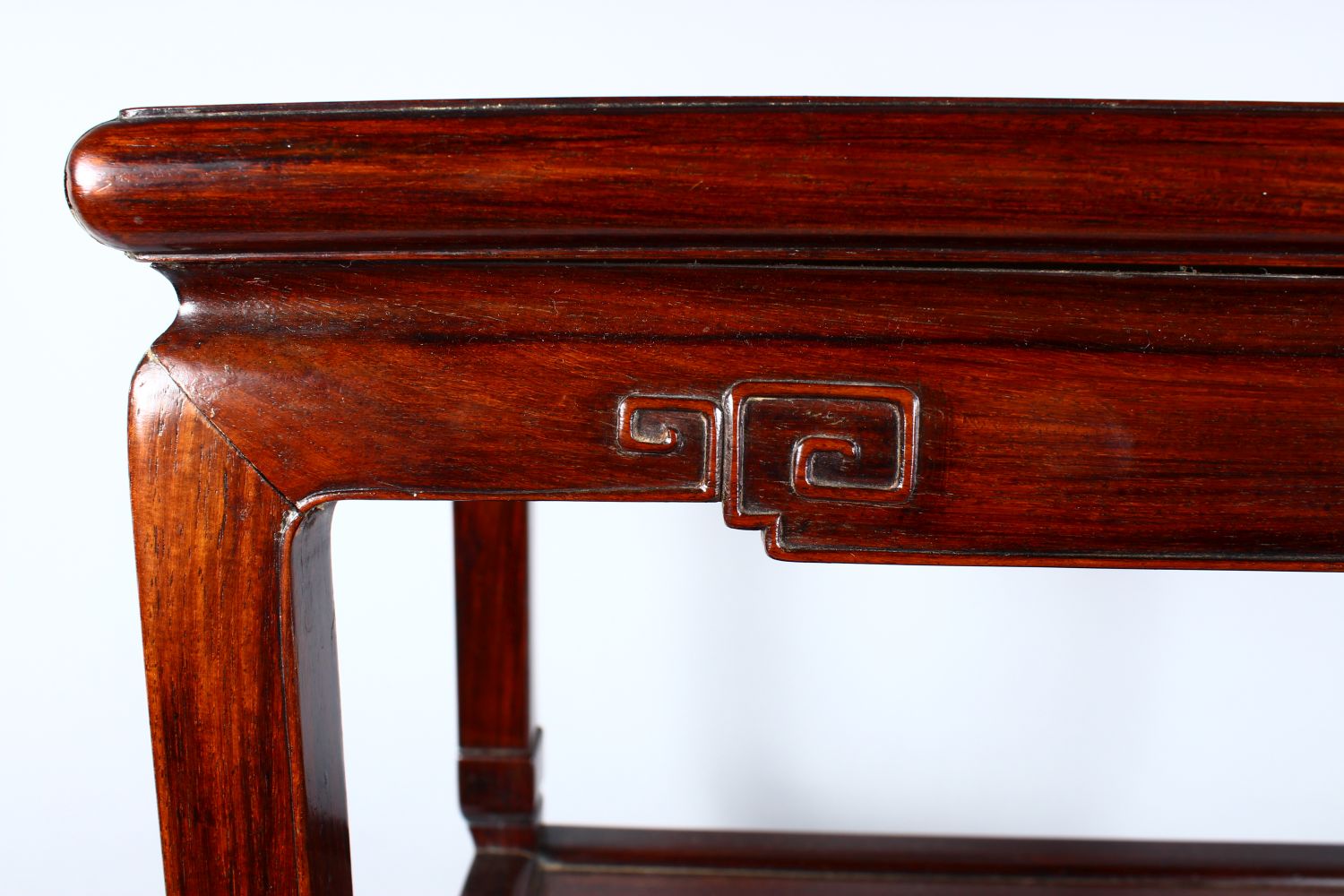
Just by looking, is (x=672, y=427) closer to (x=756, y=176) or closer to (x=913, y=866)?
(x=756, y=176)

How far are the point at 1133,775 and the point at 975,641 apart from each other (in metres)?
0.20

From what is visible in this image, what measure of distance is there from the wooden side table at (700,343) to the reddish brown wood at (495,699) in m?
0.42

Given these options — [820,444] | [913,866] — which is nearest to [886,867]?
[913,866]

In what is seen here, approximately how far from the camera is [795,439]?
1.19 feet

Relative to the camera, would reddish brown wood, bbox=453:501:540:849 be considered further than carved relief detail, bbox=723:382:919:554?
Yes

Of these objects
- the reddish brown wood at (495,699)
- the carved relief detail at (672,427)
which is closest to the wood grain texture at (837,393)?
the carved relief detail at (672,427)

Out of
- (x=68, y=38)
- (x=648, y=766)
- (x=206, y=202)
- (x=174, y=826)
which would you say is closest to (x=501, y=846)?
(x=648, y=766)

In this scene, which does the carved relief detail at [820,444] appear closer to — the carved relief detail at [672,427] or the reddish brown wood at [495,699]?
the carved relief detail at [672,427]

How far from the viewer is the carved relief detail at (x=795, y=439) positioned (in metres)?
0.36

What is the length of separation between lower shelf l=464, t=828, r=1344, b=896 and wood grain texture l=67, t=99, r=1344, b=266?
1.90 feet

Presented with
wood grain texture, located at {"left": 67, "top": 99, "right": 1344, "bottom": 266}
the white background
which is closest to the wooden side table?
wood grain texture, located at {"left": 67, "top": 99, "right": 1344, "bottom": 266}

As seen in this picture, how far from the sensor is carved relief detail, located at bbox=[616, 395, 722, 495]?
0.36 m

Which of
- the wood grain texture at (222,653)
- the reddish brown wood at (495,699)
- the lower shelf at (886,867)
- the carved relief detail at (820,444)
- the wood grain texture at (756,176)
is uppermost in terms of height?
the wood grain texture at (756,176)

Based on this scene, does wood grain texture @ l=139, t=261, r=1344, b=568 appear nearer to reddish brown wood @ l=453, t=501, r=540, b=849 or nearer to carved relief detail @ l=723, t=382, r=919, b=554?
carved relief detail @ l=723, t=382, r=919, b=554
